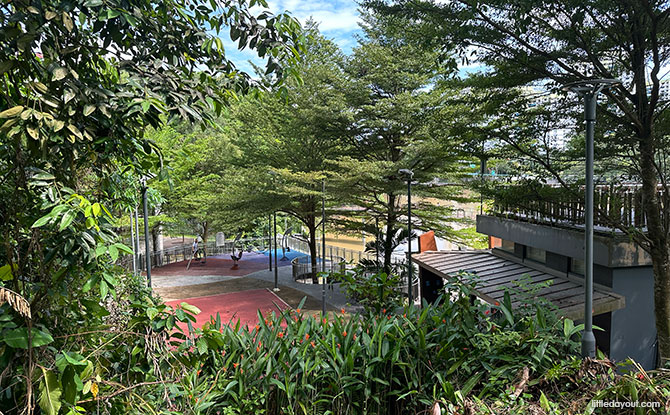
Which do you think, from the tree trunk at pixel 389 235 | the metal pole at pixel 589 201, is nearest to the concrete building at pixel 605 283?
the metal pole at pixel 589 201

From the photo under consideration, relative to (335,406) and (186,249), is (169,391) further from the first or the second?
(186,249)

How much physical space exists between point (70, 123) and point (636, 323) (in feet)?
35.6

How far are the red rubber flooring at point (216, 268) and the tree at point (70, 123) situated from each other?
22.2m

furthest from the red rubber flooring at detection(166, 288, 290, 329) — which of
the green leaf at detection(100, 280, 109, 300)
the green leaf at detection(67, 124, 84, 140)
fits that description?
the green leaf at detection(67, 124, 84, 140)

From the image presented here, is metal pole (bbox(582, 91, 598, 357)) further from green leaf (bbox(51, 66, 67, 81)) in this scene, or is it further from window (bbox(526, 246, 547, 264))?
window (bbox(526, 246, 547, 264))

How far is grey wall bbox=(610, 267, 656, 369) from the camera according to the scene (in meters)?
8.80

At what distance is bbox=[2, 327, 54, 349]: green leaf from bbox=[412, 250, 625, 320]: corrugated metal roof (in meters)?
4.24

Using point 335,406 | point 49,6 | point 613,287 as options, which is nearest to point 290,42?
point 49,6

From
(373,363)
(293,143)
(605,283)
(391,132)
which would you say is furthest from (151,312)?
(293,143)

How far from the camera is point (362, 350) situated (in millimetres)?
3949

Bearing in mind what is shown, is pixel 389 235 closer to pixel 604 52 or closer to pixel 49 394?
pixel 604 52

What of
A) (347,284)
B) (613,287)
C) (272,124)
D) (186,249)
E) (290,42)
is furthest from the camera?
(186,249)

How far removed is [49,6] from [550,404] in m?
4.14

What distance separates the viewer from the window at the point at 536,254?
11.3 m
